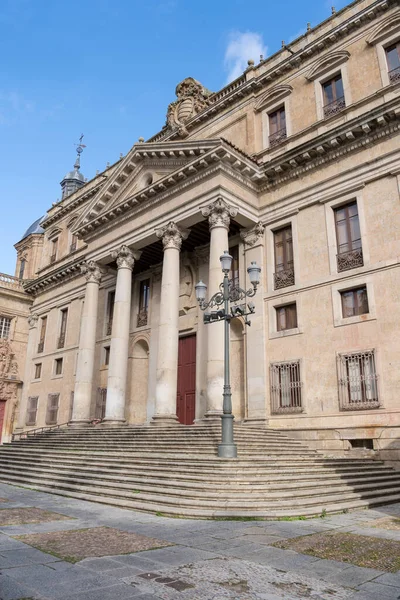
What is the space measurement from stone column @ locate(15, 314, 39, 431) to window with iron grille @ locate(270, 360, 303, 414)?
67.5 ft

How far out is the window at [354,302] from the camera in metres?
16.4

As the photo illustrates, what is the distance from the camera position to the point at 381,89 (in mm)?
17547

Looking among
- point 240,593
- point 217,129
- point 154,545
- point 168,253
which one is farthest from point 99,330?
point 240,593

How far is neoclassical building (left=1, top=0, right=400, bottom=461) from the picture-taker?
16109 millimetres

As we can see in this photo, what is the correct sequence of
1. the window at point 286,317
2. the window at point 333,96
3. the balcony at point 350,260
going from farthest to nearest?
the window at point 333,96, the window at point 286,317, the balcony at point 350,260

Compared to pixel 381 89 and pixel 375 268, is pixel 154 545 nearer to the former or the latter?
pixel 375 268

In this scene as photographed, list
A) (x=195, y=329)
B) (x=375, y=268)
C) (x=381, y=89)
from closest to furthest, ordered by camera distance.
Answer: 1. (x=375, y=268)
2. (x=381, y=89)
3. (x=195, y=329)

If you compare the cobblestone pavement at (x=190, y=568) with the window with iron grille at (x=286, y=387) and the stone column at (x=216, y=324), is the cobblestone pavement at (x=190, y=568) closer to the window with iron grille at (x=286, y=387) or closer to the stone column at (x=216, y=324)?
the stone column at (x=216, y=324)

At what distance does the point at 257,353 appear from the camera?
1873 cm

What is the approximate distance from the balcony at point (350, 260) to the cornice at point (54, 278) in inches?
680

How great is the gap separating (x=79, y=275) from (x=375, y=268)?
2026 centimetres

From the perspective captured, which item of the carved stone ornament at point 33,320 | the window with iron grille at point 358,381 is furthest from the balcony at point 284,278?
the carved stone ornament at point 33,320

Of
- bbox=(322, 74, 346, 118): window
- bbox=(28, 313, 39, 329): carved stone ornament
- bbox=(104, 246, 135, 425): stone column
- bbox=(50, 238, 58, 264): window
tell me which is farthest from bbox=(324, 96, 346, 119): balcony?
bbox=(28, 313, 39, 329): carved stone ornament

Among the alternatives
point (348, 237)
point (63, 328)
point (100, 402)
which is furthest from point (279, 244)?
point (63, 328)
